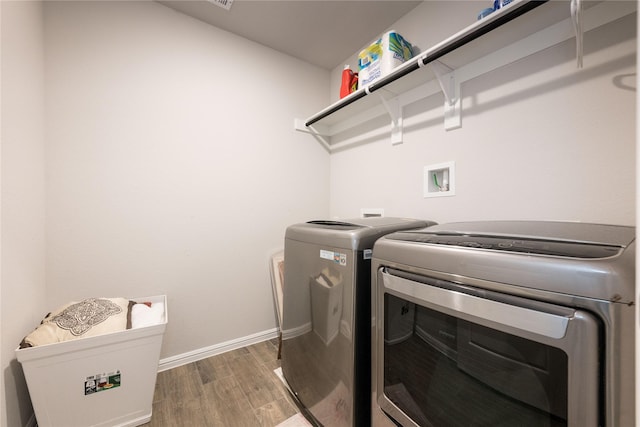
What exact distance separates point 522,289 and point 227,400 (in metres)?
1.61

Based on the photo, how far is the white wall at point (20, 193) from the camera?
39.6 inches

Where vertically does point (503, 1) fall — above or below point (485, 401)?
above

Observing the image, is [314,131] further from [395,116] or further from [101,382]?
[101,382]

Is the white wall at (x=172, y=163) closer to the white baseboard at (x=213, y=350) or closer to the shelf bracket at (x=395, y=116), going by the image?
the white baseboard at (x=213, y=350)

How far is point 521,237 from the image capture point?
699 millimetres

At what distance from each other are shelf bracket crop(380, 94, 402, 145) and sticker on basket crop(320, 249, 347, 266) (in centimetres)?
107

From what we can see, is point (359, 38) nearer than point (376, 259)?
No

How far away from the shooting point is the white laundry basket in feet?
3.45

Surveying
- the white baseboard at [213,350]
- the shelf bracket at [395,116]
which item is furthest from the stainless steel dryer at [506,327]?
the white baseboard at [213,350]

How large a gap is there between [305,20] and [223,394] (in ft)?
8.52

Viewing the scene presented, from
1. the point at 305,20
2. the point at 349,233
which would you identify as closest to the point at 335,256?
the point at 349,233

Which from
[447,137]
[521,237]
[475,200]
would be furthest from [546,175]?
[521,237]

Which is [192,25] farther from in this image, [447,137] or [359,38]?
[447,137]

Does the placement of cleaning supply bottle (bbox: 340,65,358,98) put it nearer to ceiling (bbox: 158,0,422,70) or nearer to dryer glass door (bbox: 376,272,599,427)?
ceiling (bbox: 158,0,422,70)
